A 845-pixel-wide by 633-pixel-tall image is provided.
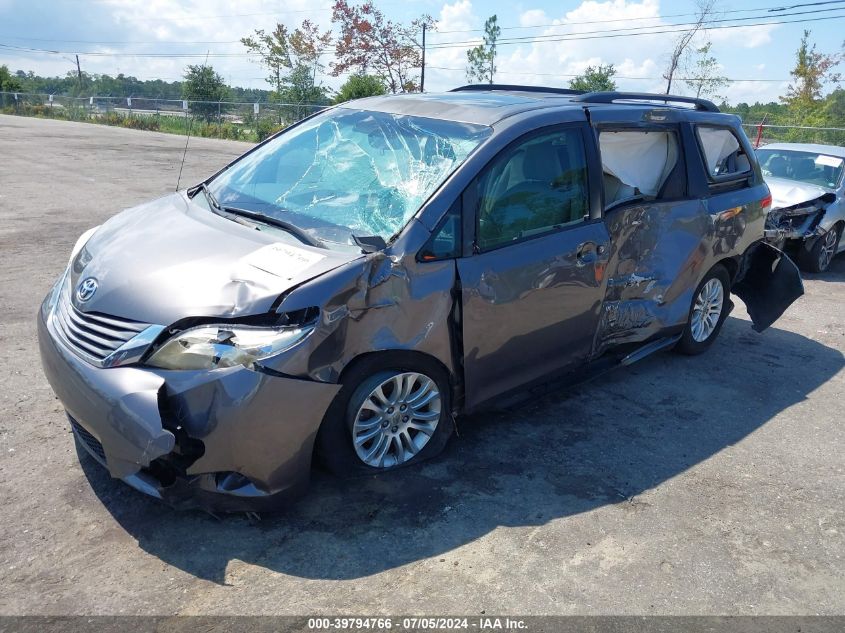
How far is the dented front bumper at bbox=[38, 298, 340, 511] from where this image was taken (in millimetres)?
2859

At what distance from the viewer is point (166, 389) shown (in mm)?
2877

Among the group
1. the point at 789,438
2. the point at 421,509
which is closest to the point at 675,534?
the point at 421,509

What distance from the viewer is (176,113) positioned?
32062 mm

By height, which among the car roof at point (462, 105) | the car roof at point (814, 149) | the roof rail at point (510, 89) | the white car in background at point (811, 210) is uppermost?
the roof rail at point (510, 89)

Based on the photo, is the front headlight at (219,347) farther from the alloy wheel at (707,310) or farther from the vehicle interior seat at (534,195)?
the alloy wheel at (707,310)

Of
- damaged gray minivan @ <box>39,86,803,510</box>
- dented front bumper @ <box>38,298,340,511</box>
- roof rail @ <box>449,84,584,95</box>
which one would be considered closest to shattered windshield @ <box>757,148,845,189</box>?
damaged gray minivan @ <box>39,86,803,510</box>

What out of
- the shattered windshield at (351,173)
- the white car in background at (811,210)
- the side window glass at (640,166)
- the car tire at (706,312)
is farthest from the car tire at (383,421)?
the white car in background at (811,210)

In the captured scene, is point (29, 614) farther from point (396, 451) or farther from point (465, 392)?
point (465, 392)

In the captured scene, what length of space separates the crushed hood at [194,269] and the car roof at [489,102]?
1.29m

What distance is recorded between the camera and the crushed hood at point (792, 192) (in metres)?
8.96

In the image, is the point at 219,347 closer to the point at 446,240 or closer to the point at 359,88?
the point at 446,240

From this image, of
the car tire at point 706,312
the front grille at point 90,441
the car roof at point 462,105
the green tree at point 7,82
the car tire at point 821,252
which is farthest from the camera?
the green tree at point 7,82

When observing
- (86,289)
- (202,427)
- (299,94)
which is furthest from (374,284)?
(299,94)

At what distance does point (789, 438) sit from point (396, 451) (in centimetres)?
265
